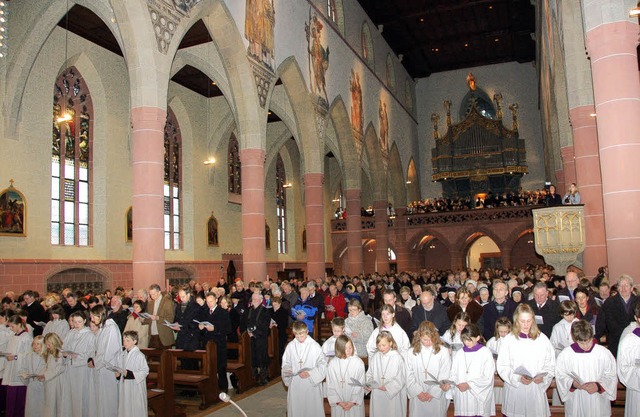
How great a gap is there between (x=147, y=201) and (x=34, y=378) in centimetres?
537

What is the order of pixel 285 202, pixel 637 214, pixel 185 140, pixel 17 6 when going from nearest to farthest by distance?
pixel 637 214 → pixel 17 6 → pixel 185 140 → pixel 285 202

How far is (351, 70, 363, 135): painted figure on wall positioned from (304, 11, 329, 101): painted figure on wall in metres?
3.33

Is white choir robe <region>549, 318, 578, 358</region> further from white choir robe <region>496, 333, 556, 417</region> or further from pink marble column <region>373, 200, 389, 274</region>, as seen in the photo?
pink marble column <region>373, 200, 389, 274</region>

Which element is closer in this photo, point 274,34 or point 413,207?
point 274,34

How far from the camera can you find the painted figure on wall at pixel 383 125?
98.6 feet

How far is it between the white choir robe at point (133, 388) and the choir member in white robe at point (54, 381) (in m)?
0.91

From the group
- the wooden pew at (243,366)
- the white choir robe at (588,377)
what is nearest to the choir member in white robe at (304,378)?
the white choir robe at (588,377)

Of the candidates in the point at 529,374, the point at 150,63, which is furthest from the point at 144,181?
the point at 529,374

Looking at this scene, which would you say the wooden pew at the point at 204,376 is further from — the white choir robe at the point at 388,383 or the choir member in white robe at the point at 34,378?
the white choir robe at the point at 388,383

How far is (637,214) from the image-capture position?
9.35 metres

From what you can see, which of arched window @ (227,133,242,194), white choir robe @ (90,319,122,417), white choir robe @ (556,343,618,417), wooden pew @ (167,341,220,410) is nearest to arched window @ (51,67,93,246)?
arched window @ (227,133,242,194)

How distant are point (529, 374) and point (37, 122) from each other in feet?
56.0

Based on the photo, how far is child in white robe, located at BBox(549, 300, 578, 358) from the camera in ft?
21.5

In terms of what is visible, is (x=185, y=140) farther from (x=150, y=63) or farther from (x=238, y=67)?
(x=150, y=63)
